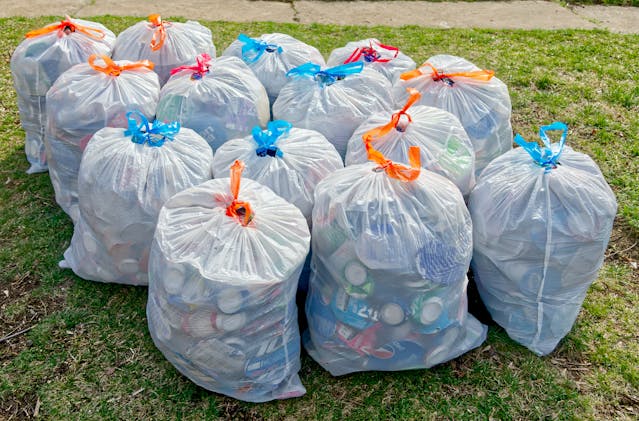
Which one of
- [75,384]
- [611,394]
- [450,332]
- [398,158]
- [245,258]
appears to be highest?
[398,158]

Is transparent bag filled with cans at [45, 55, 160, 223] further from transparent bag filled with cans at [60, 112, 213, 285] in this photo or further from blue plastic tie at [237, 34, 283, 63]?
blue plastic tie at [237, 34, 283, 63]

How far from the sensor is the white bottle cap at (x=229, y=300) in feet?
6.22

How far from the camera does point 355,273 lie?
2064 millimetres

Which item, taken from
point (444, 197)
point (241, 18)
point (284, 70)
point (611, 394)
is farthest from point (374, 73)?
point (241, 18)

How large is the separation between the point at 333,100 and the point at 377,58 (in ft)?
2.29

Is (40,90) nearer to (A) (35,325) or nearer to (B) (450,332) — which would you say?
(A) (35,325)

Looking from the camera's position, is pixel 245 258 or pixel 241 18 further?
pixel 241 18

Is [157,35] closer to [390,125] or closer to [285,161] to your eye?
[285,161]

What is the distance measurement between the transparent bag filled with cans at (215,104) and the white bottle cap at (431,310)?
1.25 metres

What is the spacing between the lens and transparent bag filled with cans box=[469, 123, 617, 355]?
Answer: 2172 millimetres

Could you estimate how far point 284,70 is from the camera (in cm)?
322

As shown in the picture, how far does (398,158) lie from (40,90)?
2.13m

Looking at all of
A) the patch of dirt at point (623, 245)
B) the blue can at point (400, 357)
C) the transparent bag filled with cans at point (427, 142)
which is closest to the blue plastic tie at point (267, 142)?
the transparent bag filled with cans at point (427, 142)

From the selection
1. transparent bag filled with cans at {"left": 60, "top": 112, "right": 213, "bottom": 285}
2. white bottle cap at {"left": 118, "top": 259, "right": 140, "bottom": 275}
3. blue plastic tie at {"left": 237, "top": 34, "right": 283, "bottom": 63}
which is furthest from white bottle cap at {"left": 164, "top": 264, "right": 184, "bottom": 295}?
blue plastic tie at {"left": 237, "top": 34, "right": 283, "bottom": 63}
